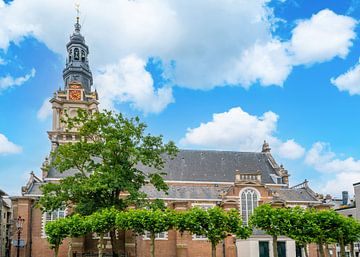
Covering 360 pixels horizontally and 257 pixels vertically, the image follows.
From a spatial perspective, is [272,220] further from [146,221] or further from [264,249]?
[264,249]

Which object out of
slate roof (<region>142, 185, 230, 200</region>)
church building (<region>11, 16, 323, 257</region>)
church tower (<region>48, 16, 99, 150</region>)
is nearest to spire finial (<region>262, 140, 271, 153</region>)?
church building (<region>11, 16, 323, 257</region>)

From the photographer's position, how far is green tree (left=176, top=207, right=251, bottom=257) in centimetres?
3372

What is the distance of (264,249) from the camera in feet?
153

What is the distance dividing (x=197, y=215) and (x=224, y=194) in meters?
17.2

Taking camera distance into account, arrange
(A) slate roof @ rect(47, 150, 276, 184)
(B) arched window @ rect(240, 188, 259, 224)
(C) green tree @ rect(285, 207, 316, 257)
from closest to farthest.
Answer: (C) green tree @ rect(285, 207, 316, 257) < (B) arched window @ rect(240, 188, 259, 224) < (A) slate roof @ rect(47, 150, 276, 184)

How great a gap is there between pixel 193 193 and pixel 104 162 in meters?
16.0

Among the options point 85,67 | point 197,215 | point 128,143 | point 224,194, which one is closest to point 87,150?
point 128,143

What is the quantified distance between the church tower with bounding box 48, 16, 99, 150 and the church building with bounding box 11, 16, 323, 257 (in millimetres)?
145

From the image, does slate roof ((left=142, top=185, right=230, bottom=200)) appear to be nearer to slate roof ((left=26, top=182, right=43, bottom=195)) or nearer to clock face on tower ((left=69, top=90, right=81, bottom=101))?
slate roof ((left=26, top=182, right=43, bottom=195))

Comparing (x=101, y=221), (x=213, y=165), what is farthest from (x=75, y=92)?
(x=101, y=221)

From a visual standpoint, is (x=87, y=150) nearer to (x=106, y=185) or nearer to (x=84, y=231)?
(x=106, y=185)

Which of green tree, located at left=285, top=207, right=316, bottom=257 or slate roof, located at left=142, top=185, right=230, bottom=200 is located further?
slate roof, located at left=142, top=185, right=230, bottom=200

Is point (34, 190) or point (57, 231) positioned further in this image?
point (34, 190)

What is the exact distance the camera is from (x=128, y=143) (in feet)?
126
